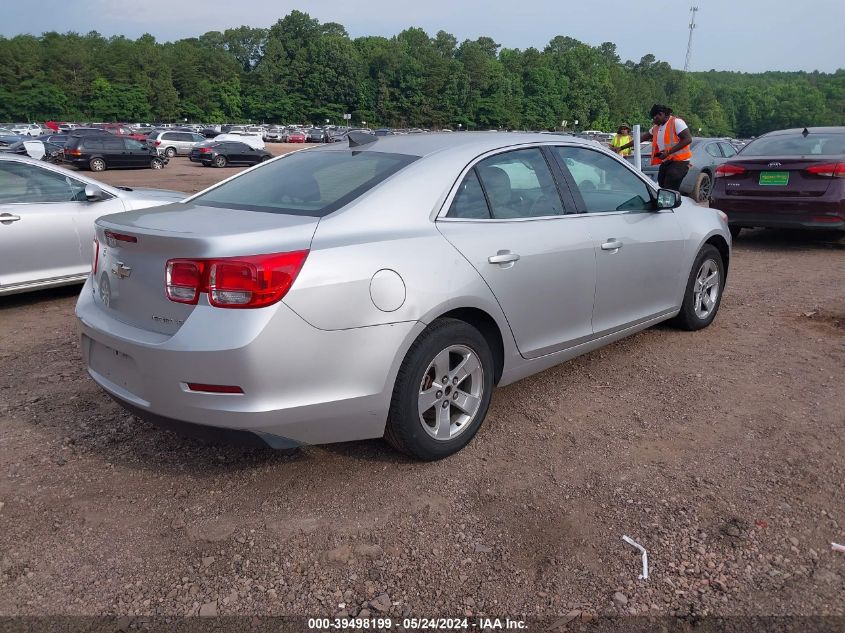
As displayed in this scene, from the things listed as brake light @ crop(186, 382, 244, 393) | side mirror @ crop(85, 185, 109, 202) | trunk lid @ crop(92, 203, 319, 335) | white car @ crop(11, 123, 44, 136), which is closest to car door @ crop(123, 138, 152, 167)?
side mirror @ crop(85, 185, 109, 202)

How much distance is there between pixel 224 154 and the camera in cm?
3297

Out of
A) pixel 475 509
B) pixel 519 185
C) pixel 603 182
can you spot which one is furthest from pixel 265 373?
pixel 603 182

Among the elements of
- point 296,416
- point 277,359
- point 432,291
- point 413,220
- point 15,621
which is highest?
point 413,220

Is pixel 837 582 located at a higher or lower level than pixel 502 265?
lower

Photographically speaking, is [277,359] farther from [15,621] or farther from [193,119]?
[193,119]

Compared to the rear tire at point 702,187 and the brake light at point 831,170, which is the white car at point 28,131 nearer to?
the rear tire at point 702,187

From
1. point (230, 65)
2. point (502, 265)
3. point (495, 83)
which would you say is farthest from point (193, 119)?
point (502, 265)

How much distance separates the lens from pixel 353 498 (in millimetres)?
3104

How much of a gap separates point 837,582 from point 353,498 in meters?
1.89

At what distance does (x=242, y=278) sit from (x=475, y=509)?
1373mm

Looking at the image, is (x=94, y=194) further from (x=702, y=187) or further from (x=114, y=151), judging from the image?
(x=114, y=151)

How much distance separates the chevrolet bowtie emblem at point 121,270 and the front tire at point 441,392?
1255 mm

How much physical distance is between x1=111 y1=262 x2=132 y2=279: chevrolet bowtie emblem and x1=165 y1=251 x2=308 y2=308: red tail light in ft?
1.39

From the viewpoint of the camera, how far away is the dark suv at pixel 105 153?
27.3 meters
